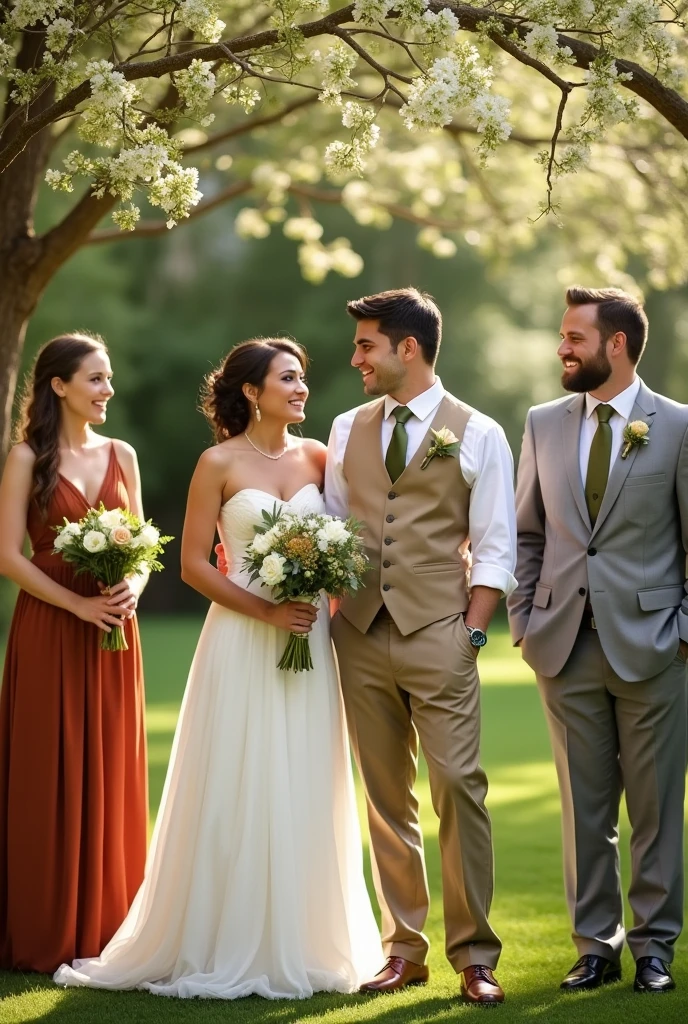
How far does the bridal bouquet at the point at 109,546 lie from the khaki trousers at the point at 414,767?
0.82m

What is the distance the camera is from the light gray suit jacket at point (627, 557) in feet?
15.6

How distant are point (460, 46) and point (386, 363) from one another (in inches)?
50.6

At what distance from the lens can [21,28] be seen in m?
3.90

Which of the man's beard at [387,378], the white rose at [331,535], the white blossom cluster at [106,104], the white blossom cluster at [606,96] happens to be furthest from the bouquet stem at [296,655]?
the white blossom cluster at [606,96]

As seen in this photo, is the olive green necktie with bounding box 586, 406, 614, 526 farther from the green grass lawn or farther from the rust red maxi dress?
the rust red maxi dress

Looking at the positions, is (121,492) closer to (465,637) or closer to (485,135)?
(465,637)

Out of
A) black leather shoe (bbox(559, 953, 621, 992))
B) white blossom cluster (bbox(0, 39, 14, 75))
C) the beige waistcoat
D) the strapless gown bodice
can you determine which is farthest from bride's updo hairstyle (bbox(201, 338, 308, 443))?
black leather shoe (bbox(559, 953, 621, 992))

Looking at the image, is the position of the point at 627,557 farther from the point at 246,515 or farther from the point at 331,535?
the point at 246,515

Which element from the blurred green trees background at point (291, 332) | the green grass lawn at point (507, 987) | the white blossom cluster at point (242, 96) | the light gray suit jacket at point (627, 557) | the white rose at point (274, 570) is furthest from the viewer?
the blurred green trees background at point (291, 332)

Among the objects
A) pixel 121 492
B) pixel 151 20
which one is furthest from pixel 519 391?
pixel 121 492

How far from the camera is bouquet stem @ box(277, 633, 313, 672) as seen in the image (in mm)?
4848

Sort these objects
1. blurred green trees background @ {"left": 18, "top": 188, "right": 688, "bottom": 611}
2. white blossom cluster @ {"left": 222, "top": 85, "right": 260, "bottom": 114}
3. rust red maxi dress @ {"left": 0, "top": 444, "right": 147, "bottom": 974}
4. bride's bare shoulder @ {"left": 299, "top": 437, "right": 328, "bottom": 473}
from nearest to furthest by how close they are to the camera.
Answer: white blossom cluster @ {"left": 222, "top": 85, "right": 260, "bottom": 114}
rust red maxi dress @ {"left": 0, "top": 444, "right": 147, "bottom": 974}
bride's bare shoulder @ {"left": 299, "top": 437, "right": 328, "bottom": 473}
blurred green trees background @ {"left": 18, "top": 188, "right": 688, "bottom": 611}

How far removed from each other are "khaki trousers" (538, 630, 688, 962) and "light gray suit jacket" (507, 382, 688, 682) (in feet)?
0.31

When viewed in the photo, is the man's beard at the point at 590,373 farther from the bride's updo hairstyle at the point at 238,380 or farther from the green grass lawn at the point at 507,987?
the green grass lawn at the point at 507,987
